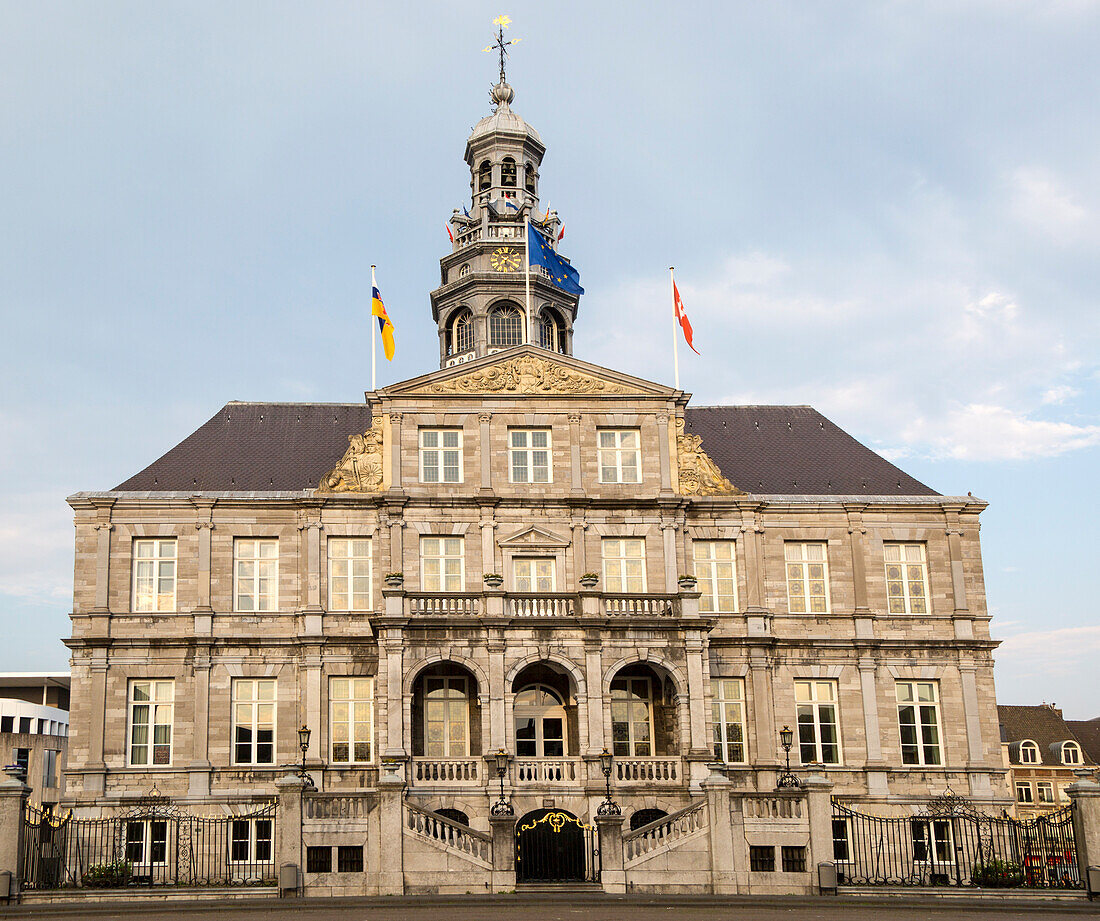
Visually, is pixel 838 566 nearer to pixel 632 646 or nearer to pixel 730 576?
pixel 730 576

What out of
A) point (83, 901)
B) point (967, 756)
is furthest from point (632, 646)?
point (83, 901)

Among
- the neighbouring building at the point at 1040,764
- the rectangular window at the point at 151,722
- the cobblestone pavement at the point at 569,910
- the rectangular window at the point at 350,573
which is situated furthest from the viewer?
the neighbouring building at the point at 1040,764

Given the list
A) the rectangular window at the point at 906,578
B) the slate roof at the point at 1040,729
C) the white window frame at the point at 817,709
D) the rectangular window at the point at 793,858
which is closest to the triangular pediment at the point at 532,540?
the white window frame at the point at 817,709

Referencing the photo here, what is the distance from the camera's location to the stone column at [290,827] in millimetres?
27797

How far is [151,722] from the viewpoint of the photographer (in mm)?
38812

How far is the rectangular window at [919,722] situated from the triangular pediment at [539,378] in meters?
12.6

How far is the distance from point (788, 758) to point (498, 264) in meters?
22.0

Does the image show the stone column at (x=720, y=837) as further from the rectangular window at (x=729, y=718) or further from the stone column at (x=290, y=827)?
the rectangular window at (x=729, y=718)

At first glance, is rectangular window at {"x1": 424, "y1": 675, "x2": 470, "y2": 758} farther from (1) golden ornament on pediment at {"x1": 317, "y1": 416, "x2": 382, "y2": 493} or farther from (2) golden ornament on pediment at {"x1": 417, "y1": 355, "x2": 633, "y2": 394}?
(2) golden ornament on pediment at {"x1": 417, "y1": 355, "x2": 633, "y2": 394}

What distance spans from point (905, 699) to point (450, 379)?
18208 mm

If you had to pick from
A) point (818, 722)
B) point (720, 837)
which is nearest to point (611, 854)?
point (720, 837)

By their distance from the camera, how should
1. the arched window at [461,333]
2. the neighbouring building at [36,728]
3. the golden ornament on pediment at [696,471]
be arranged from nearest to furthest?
the golden ornament on pediment at [696,471] < the arched window at [461,333] < the neighbouring building at [36,728]

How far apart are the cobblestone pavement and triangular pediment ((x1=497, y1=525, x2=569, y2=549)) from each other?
14401 mm

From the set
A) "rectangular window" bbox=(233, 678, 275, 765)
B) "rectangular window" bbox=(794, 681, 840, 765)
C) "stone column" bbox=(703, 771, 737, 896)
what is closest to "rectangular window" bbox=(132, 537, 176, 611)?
"rectangular window" bbox=(233, 678, 275, 765)
